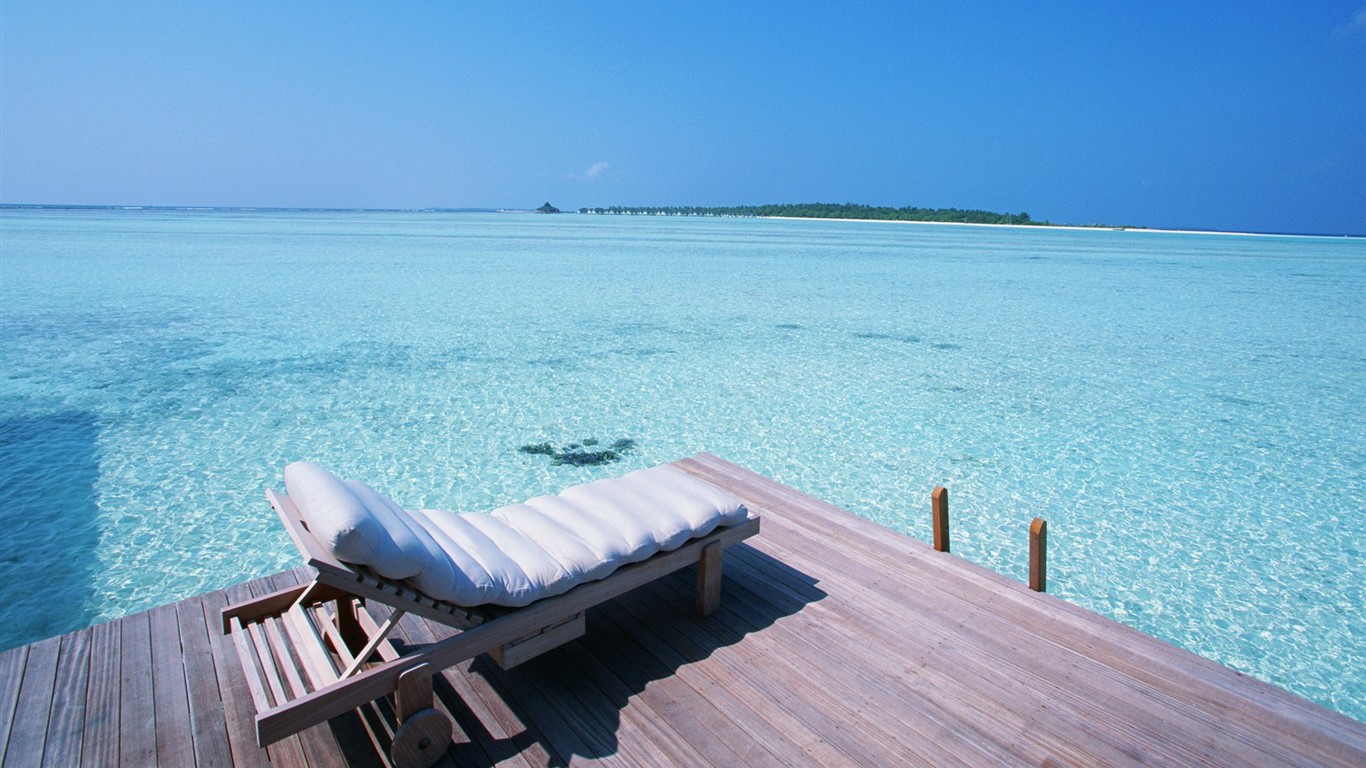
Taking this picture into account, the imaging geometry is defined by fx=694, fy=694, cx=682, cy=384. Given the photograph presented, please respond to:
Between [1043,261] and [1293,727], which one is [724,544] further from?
[1043,261]

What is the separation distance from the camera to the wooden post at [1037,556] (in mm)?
3291

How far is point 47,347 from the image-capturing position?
10.4 m

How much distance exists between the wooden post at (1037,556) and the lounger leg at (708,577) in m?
1.51

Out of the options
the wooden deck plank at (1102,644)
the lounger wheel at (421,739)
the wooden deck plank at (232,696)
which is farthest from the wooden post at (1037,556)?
the wooden deck plank at (232,696)

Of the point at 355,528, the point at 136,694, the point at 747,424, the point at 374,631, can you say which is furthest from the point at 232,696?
the point at 747,424

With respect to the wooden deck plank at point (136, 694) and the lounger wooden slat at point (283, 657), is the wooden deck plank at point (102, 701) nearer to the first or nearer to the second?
the wooden deck plank at point (136, 694)

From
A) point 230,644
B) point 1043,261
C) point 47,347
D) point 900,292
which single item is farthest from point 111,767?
point 1043,261

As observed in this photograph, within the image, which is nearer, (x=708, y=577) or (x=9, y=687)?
(x=9, y=687)

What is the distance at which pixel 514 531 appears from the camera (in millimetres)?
2830

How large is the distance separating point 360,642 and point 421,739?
0.64 m

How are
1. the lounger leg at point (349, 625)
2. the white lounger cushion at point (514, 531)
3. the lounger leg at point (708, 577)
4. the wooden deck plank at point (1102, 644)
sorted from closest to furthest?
1. the white lounger cushion at point (514, 531)
2. the wooden deck plank at point (1102, 644)
3. the lounger leg at point (349, 625)
4. the lounger leg at point (708, 577)

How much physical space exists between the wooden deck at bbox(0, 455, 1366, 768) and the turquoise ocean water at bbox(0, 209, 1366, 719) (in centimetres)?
200

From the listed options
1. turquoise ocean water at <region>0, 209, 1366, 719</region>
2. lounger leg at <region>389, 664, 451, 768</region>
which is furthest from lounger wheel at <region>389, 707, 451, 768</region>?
turquoise ocean water at <region>0, 209, 1366, 719</region>

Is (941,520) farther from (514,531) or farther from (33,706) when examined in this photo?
(33,706)
